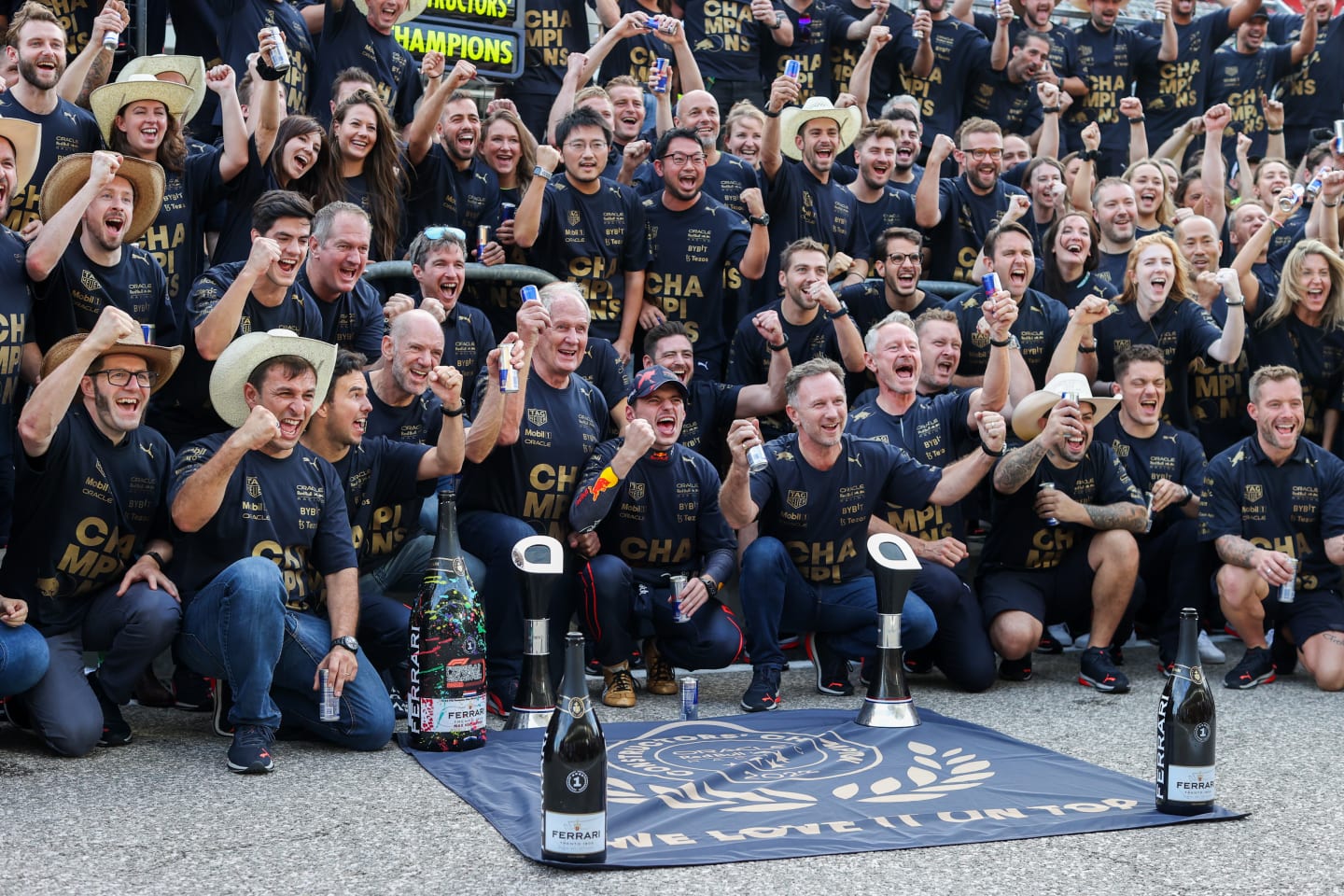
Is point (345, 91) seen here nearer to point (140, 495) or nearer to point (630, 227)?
point (630, 227)

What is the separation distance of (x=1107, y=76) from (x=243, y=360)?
9.49 m

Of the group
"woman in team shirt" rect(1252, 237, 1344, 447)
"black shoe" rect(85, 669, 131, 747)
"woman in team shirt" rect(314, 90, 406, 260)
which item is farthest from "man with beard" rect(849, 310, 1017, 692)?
"black shoe" rect(85, 669, 131, 747)

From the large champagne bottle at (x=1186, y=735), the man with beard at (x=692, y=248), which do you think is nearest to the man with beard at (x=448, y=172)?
the man with beard at (x=692, y=248)

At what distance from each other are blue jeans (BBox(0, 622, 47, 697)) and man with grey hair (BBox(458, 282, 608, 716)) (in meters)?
1.80

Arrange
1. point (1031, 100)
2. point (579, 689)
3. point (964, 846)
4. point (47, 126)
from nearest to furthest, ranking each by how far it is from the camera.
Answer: point (579, 689) → point (964, 846) → point (47, 126) → point (1031, 100)

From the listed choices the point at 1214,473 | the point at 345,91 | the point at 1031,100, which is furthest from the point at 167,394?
the point at 1031,100

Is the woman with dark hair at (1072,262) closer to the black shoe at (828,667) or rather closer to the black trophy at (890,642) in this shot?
the black shoe at (828,667)

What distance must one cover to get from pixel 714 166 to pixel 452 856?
18.9ft

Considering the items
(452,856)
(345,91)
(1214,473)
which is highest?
(345,91)

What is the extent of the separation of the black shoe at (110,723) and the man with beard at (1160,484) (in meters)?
4.82

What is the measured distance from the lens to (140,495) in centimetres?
551

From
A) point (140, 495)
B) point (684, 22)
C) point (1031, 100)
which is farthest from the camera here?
point (1031, 100)

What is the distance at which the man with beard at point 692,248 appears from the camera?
8.37 meters

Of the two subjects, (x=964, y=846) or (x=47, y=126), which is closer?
(x=964, y=846)
